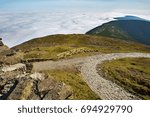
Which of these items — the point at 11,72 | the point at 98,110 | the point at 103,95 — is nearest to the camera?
the point at 98,110

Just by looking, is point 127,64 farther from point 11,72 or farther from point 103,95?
point 11,72

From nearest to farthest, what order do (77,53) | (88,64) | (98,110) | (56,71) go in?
(98,110) → (56,71) → (88,64) → (77,53)

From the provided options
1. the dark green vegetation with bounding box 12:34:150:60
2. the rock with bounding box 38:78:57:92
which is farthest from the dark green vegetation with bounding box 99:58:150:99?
the rock with bounding box 38:78:57:92

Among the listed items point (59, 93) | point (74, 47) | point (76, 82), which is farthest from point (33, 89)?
point (74, 47)

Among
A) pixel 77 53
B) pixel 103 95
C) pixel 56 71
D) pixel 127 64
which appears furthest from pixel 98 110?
pixel 77 53

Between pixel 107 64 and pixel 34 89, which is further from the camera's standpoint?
pixel 107 64

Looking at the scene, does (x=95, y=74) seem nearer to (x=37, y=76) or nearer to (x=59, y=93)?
(x=37, y=76)

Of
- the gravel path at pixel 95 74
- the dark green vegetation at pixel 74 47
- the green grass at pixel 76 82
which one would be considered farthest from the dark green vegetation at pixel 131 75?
the dark green vegetation at pixel 74 47
